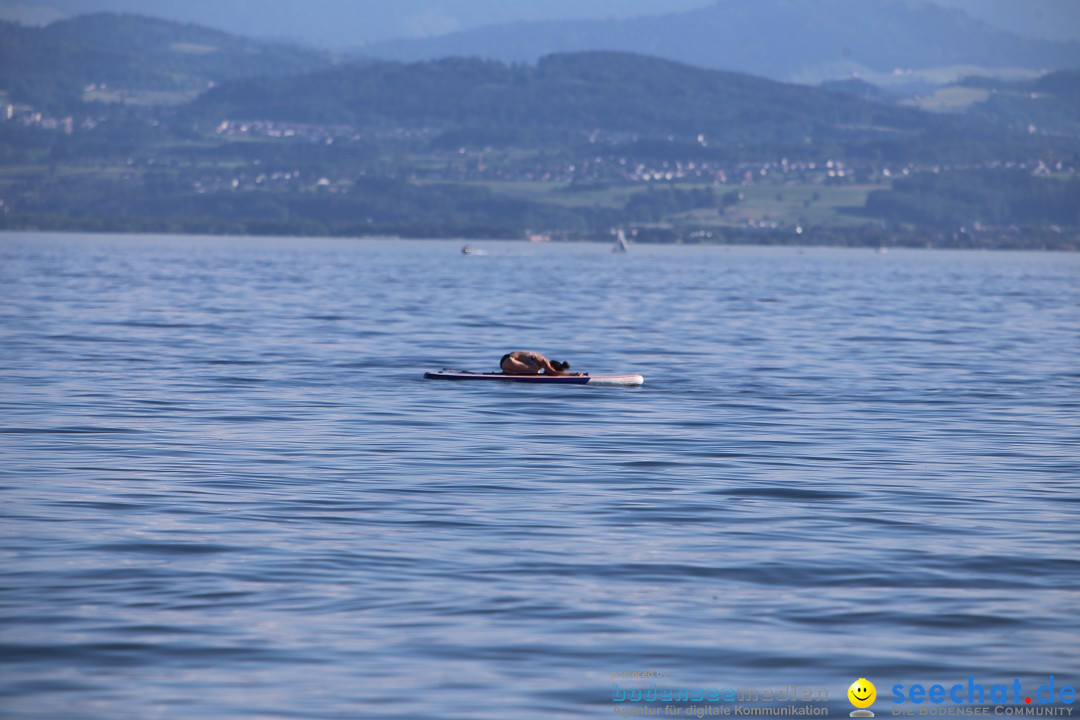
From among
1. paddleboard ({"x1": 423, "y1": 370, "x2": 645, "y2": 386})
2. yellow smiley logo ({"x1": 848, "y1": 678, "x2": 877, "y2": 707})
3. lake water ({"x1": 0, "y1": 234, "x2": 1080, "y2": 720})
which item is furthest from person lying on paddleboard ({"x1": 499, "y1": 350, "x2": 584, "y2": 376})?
yellow smiley logo ({"x1": 848, "y1": 678, "x2": 877, "y2": 707})

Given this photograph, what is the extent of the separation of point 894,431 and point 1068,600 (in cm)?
1425

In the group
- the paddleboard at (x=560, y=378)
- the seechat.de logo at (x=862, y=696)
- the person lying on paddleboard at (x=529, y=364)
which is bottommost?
the paddleboard at (x=560, y=378)

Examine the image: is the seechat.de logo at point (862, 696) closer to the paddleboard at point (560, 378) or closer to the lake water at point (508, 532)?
the lake water at point (508, 532)

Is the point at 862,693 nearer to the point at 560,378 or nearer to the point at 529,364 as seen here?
the point at 560,378

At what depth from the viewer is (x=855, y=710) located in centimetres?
1232

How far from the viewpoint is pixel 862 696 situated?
496 inches

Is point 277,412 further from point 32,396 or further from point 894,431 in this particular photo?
point 894,431

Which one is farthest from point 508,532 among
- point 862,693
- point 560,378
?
point 560,378

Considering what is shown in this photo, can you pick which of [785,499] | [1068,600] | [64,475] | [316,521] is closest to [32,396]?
[64,475]

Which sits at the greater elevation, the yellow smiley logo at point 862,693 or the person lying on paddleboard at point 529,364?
the person lying on paddleboard at point 529,364

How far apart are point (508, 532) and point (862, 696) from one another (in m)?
6.65

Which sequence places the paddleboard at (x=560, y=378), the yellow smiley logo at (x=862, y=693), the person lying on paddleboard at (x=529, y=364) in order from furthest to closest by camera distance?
the paddleboard at (x=560, y=378)
the person lying on paddleboard at (x=529, y=364)
the yellow smiley logo at (x=862, y=693)

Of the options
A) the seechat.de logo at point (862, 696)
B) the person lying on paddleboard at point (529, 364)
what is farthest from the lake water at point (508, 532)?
the person lying on paddleboard at point (529, 364)

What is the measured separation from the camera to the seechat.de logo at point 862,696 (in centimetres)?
1227
